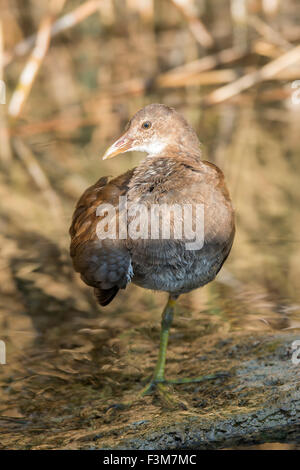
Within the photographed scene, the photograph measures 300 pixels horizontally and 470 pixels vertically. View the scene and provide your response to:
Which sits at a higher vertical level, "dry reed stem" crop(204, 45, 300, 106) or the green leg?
"dry reed stem" crop(204, 45, 300, 106)

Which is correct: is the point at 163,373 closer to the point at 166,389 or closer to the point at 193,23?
the point at 166,389

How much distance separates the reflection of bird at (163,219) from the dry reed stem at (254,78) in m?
3.76

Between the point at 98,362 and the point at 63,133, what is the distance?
412cm

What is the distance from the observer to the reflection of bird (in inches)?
129

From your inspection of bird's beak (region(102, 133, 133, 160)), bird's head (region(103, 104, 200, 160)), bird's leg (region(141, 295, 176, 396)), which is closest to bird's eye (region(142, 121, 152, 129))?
bird's head (region(103, 104, 200, 160))

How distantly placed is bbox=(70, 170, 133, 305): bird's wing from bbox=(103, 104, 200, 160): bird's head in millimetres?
157

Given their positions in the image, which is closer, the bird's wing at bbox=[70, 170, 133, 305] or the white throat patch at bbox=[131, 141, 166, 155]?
the bird's wing at bbox=[70, 170, 133, 305]

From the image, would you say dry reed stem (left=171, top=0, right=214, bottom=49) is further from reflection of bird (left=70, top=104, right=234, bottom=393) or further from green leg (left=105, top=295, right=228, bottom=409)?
green leg (left=105, top=295, right=228, bottom=409)

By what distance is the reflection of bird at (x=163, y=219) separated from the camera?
3271mm

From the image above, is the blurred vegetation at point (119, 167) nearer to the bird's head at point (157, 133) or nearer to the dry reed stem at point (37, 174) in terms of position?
the dry reed stem at point (37, 174)

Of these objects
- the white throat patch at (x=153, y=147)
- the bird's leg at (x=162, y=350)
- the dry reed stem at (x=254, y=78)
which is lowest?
the bird's leg at (x=162, y=350)

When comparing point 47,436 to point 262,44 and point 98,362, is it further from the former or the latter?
point 262,44

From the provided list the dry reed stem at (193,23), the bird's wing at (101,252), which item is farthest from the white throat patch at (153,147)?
the dry reed stem at (193,23)

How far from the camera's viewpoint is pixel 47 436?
315cm
